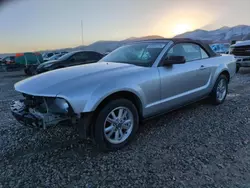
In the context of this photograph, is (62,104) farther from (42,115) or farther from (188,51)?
(188,51)

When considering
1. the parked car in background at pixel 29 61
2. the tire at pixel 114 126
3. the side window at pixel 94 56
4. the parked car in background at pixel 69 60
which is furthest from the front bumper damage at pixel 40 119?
the parked car in background at pixel 29 61

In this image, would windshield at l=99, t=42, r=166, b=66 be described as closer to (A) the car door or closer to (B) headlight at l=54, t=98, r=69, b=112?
(A) the car door

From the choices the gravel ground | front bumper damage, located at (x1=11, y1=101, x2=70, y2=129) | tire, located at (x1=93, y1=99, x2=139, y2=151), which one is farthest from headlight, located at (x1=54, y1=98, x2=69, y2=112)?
the gravel ground

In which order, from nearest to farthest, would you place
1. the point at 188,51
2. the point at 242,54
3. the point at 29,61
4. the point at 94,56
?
1. the point at 188,51
2. the point at 242,54
3. the point at 94,56
4. the point at 29,61

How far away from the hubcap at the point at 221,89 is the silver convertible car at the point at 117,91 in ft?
2.78

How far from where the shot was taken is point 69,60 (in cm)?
1030

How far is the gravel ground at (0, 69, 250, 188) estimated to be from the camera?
90.7 inches

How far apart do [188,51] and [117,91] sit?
2.07 metres

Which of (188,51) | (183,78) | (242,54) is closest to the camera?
(183,78)

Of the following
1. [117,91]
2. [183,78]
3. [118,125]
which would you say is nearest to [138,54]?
[183,78]

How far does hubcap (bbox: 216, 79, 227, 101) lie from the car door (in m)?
0.71

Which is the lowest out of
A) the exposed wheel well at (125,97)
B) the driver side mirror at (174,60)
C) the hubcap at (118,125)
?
the hubcap at (118,125)

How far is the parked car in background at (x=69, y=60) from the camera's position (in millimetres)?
9914

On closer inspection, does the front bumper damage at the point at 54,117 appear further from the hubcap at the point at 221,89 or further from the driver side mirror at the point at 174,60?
the hubcap at the point at 221,89
